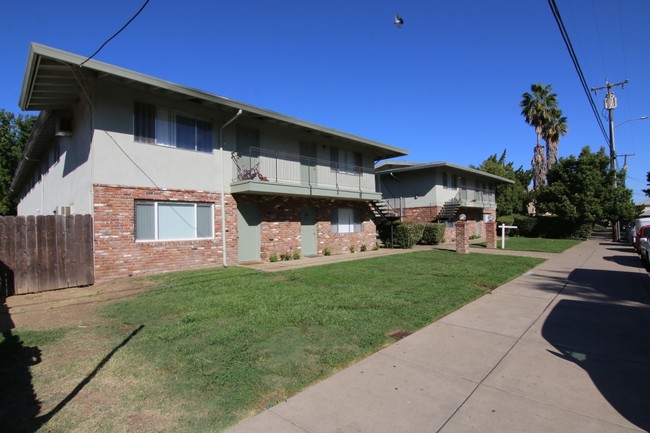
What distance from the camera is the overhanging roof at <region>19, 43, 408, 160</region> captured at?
9.16 metres

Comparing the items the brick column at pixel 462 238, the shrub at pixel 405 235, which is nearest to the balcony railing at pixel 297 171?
the shrub at pixel 405 235

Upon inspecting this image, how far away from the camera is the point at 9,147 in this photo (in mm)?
34906

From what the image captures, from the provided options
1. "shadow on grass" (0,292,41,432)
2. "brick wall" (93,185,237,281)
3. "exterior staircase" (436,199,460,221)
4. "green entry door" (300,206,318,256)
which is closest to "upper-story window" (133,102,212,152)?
"brick wall" (93,185,237,281)

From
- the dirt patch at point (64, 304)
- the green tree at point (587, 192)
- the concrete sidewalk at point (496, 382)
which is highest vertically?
the green tree at point (587, 192)

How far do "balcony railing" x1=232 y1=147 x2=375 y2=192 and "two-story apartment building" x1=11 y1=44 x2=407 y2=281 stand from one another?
2.1 inches

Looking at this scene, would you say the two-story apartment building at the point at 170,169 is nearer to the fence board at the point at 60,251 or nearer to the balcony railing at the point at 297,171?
the balcony railing at the point at 297,171

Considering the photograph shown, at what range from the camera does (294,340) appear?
5301 mm

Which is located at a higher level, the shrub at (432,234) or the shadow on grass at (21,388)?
the shrub at (432,234)

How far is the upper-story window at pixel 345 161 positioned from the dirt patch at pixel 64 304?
10.8 meters

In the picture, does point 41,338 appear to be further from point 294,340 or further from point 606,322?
point 606,322

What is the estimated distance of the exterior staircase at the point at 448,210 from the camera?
84.2 feet

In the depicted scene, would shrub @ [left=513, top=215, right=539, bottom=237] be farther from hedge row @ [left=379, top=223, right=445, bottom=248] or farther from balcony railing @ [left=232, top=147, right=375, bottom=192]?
balcony railing @ [left=232, top=147, right=375, bottom=192]

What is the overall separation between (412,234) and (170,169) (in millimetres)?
14268

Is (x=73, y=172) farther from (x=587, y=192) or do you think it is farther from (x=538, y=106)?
(x=538, y=106)
